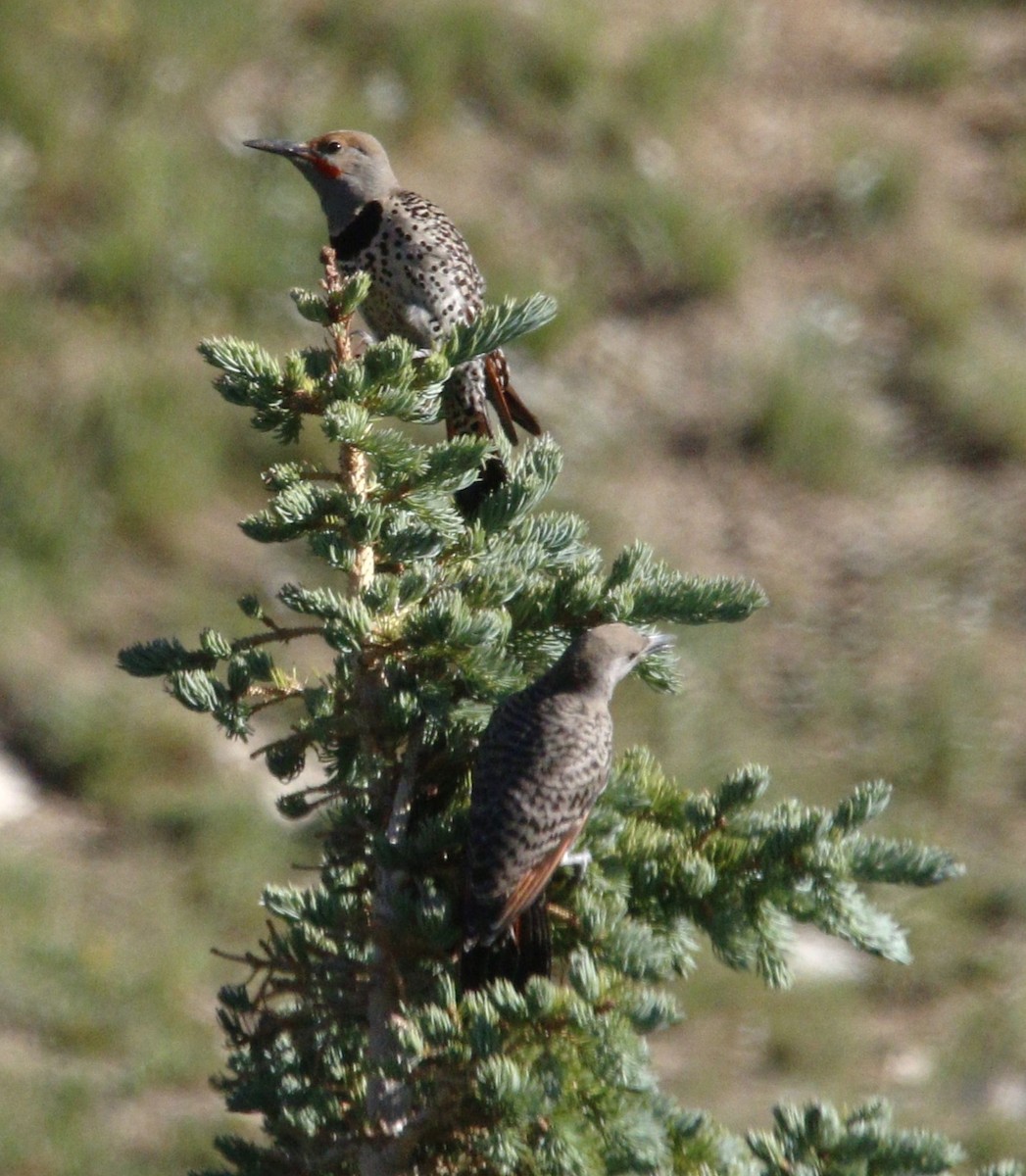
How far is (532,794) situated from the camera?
259 cm

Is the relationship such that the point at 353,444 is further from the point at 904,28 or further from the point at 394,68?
the point at 904,28

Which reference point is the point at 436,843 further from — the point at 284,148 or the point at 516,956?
the point at 284,148

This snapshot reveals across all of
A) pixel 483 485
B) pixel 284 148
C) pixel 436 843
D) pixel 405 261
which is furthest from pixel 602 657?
pixel 284 148

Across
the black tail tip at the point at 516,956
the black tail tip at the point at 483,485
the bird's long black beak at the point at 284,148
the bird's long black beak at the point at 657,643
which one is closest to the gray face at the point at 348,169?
the bird's long black beak at the point at 284,148

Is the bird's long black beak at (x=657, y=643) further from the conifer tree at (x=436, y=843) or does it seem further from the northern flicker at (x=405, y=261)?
the northern flicker at (x=405, y=261)

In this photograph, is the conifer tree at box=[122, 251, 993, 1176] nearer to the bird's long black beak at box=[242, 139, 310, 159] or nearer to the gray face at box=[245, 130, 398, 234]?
the bird's long black beak at box=[242, 139, 310, 159]

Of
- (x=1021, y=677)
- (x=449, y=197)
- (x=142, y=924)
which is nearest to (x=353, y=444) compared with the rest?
(x=142, y=924)

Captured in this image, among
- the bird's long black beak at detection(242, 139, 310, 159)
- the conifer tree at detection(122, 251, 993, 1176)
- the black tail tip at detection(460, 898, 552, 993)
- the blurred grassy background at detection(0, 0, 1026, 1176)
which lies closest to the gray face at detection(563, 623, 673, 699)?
the conifer tree at detection(122, 251, 993, 1176)

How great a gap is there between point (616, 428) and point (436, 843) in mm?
5541

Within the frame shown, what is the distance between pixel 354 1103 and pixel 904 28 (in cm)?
869

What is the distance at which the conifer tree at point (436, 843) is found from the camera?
2.19 m

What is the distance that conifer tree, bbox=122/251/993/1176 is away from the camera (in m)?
2.19

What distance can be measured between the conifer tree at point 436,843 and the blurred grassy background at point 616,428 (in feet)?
10.6

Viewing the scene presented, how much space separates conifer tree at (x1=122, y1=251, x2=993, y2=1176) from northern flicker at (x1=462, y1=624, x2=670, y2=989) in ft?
0.14
